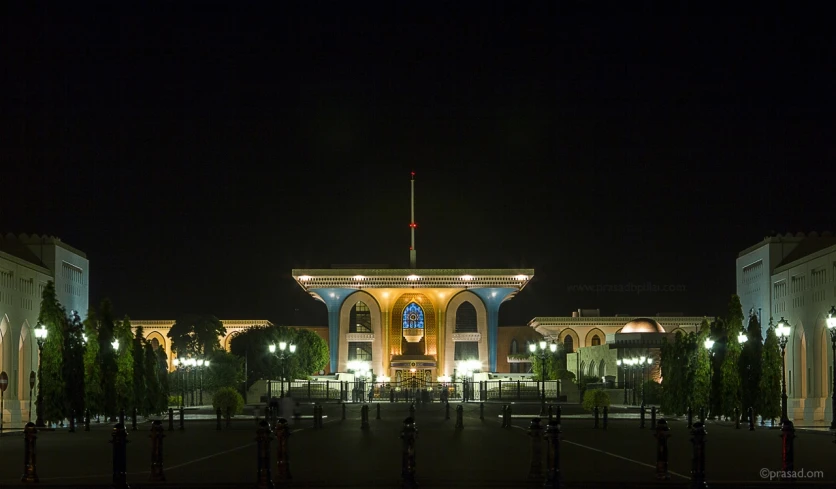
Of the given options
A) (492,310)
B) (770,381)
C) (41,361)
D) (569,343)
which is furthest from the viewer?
(569,343)

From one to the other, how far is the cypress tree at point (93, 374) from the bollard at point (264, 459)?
28.1 meters

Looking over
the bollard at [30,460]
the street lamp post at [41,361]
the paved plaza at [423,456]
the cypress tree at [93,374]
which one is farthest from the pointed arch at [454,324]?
the bollard at [30,460]

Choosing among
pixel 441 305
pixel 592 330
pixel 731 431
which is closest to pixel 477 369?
pixel 441 305

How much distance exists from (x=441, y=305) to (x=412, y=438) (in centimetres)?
9220

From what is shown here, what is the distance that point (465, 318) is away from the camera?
112 m

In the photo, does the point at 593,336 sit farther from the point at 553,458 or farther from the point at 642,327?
the point at 553,458

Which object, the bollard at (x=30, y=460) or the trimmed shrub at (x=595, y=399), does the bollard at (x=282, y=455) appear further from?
the trimmed shrub at (x=595, y=399)

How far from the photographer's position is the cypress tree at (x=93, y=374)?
1778 inches

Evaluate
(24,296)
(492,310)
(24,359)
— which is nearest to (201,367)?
(24,359)

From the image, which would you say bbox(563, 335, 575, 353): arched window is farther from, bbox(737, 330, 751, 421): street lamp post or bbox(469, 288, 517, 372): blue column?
bbox(737, 330, 751, 421): street lamp post

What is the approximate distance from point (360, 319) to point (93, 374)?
6816 centimetres

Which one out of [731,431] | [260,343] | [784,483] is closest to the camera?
[784,483]

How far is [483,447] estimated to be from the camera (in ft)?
91.3

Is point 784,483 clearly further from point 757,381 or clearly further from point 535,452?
point 757,381
